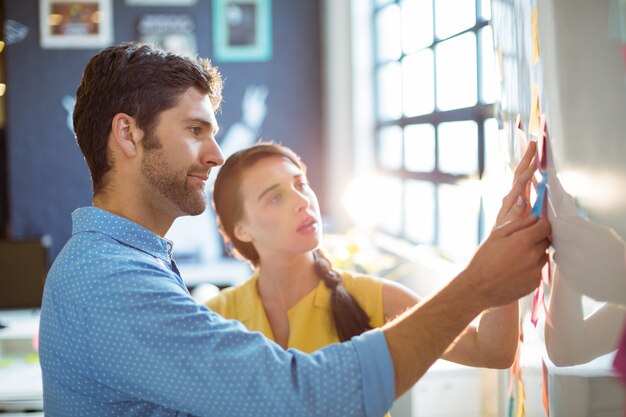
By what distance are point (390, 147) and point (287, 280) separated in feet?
9.64

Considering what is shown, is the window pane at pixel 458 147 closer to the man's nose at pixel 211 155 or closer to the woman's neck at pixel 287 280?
the woman's neck at pixel 287 280

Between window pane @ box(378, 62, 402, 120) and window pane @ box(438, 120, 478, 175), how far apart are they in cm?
74

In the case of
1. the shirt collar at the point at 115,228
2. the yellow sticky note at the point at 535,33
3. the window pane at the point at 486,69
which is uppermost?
the window pane at the point at 486,69

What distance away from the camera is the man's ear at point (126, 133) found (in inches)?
38.0

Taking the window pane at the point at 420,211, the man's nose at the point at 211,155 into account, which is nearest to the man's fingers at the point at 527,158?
the man's nose at the point at 211,155

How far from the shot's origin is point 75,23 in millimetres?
4555

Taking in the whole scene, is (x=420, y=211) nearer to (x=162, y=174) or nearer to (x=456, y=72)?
(x=456, y=72)

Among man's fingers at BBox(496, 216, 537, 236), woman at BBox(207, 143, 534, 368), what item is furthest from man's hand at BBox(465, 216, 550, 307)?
woman at BBox(207, 143, 534, 368)

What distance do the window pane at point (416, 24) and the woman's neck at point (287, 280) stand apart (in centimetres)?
220

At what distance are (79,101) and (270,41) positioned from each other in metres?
3.84

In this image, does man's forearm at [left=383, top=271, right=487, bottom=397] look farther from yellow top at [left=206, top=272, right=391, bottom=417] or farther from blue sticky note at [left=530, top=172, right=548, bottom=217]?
yellow top at [left=206, top=272, right=391, bottom=417]

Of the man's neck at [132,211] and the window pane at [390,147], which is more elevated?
the window pane at [390,147]

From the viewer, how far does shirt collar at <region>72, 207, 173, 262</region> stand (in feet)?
2.98

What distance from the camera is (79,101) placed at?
3.42 feet
